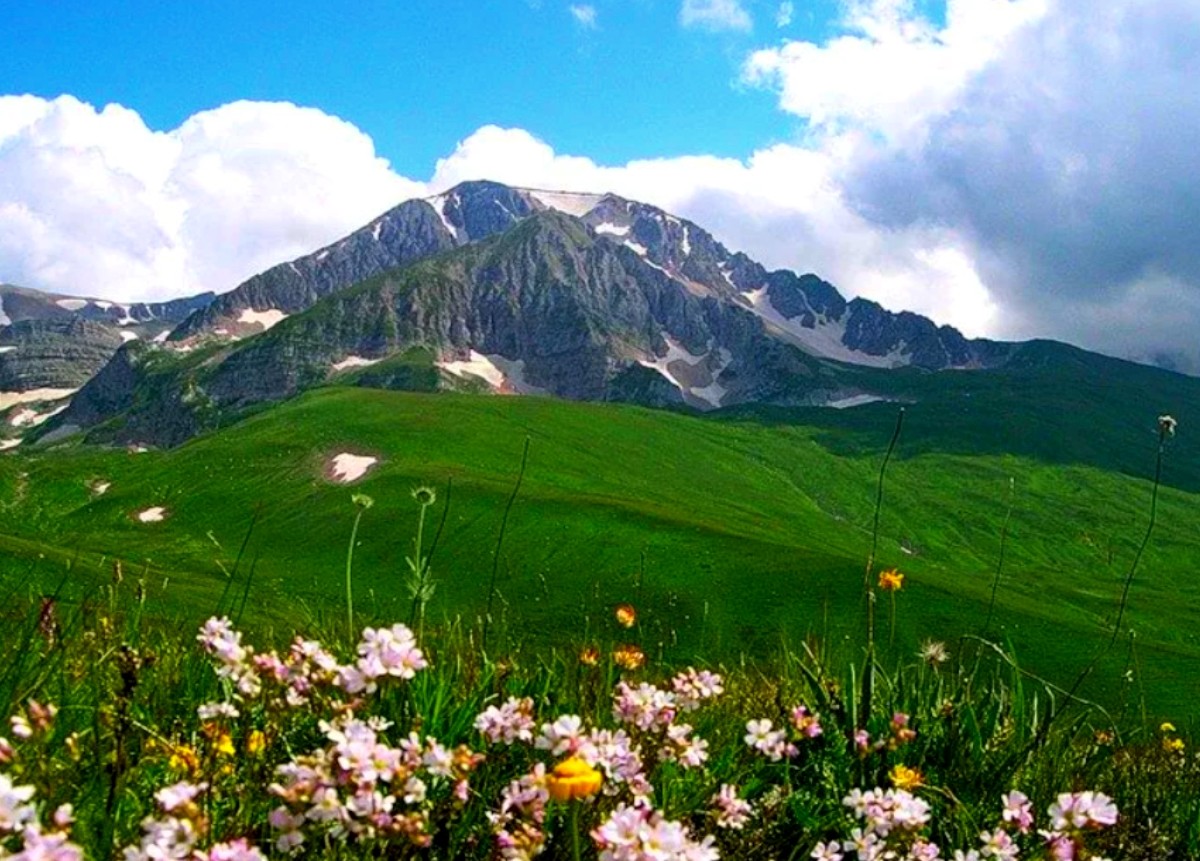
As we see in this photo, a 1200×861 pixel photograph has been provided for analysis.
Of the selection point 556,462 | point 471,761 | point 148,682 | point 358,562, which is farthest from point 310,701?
point 556,462

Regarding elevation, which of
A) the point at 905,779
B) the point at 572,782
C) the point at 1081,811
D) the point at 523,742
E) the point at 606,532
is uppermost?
the point at 572,782

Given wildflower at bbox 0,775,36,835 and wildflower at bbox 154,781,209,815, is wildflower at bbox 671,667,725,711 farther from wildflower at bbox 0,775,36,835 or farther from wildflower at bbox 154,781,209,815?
wildflower at bbox 0,775,36,835

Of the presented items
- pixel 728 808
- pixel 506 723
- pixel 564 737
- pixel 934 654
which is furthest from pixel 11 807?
pixel 934 654

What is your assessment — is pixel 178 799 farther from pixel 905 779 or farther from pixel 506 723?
pixel 905 779

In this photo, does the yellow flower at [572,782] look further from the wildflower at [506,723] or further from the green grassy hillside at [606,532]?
the green grassy hillside at [606,532]

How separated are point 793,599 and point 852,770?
66849mm

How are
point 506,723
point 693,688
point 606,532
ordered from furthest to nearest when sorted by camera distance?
point 606,532, point 693,688, point 506,723

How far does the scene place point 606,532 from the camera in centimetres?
8469

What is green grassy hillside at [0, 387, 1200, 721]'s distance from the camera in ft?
207

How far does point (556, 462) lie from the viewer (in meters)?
136

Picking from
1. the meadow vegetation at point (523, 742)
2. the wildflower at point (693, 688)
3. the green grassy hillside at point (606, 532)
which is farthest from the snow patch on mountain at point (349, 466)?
the wildflower at point (693, 688)

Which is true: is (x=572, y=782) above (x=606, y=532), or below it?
above

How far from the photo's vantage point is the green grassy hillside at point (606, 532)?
63062mm

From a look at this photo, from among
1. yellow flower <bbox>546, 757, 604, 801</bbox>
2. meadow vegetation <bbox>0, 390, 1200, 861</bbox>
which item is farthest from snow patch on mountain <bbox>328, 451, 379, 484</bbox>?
yellow flower <bbox>546, 757, 604, 801</bbox>
